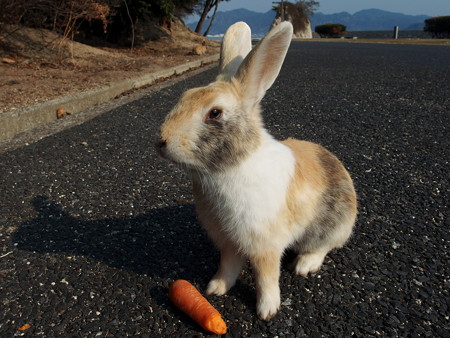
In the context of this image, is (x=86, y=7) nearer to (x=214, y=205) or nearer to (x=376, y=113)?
(x=376, y=113)

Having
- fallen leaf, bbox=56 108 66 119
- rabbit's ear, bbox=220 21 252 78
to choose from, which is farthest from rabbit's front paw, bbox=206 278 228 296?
fallen leaf, bbox=56 108 66 119

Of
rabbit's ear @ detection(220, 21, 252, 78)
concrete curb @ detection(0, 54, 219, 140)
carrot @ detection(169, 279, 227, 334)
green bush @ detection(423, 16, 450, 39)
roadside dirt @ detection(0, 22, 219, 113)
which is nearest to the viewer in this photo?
carrot @ detection(169, 279, 227, 334)

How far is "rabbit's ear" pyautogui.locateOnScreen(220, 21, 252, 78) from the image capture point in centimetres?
251

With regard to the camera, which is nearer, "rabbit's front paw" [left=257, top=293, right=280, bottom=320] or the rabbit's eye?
the rabbit's eye

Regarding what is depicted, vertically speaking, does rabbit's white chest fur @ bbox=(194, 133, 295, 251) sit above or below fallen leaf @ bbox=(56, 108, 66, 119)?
above

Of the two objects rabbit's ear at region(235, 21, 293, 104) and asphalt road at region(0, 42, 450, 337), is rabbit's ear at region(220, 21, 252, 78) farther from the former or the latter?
asphalt road at region(0, 42, 450, 337)

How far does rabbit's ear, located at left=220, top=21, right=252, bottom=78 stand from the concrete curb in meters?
3.52

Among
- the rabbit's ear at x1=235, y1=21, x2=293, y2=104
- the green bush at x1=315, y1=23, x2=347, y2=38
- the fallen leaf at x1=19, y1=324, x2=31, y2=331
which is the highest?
the green bush at x1=315, y1=23, x2=347, y2=38

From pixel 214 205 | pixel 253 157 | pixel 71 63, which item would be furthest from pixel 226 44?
pixel 71 63

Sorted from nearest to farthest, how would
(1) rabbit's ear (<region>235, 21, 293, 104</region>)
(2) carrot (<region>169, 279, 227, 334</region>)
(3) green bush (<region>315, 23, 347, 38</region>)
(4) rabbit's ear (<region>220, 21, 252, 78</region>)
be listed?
(2) carrot (<region>169, 279, 227, 334</region>), (1) rabbit's ear (<region>235, 21, 293, 104</region>), (4) rabbit's ear (<region>220, 21, 252, 78</region>), (3) green bush (<region>315, 23, 347, 38</region>)

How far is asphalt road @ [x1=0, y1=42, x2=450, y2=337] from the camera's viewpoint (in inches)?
85.0

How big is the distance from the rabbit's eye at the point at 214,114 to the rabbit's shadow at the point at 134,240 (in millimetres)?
1047

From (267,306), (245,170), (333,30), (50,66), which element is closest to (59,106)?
(50,66)

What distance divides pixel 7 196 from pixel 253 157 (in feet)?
7.92
